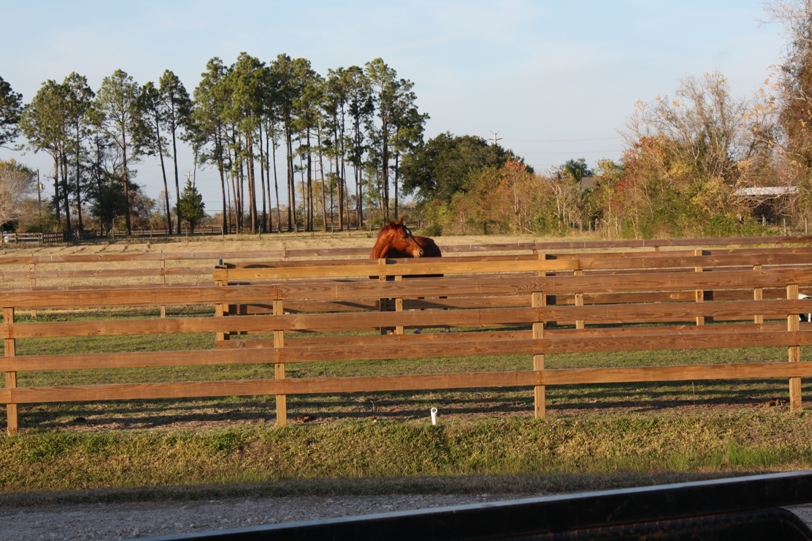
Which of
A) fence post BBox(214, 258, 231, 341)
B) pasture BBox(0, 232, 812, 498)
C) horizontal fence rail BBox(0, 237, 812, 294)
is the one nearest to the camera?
pasture BBox(0, 232, 812, 498)

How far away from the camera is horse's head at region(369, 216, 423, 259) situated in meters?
15.6

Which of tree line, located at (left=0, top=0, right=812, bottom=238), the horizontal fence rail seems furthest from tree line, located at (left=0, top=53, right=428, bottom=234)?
the horizontal fence rail

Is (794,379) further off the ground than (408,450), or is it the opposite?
(794,379)

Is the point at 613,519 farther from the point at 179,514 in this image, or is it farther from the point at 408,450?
the point at 408,450

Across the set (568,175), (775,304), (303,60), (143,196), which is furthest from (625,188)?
(143,196)

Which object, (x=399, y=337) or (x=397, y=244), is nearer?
(x=399, y=337)

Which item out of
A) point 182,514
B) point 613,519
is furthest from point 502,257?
point 613,519

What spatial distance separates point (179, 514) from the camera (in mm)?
5422

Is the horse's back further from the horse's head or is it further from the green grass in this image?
the green grass

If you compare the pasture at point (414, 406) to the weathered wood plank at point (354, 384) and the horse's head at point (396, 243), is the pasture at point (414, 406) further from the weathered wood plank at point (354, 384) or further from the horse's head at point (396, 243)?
the horse's head at point (396, 243)

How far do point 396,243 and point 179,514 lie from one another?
10.6 meters

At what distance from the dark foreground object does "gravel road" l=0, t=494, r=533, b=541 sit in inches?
136

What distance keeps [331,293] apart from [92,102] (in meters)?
76.2

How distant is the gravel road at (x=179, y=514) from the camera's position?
505 centimetres
